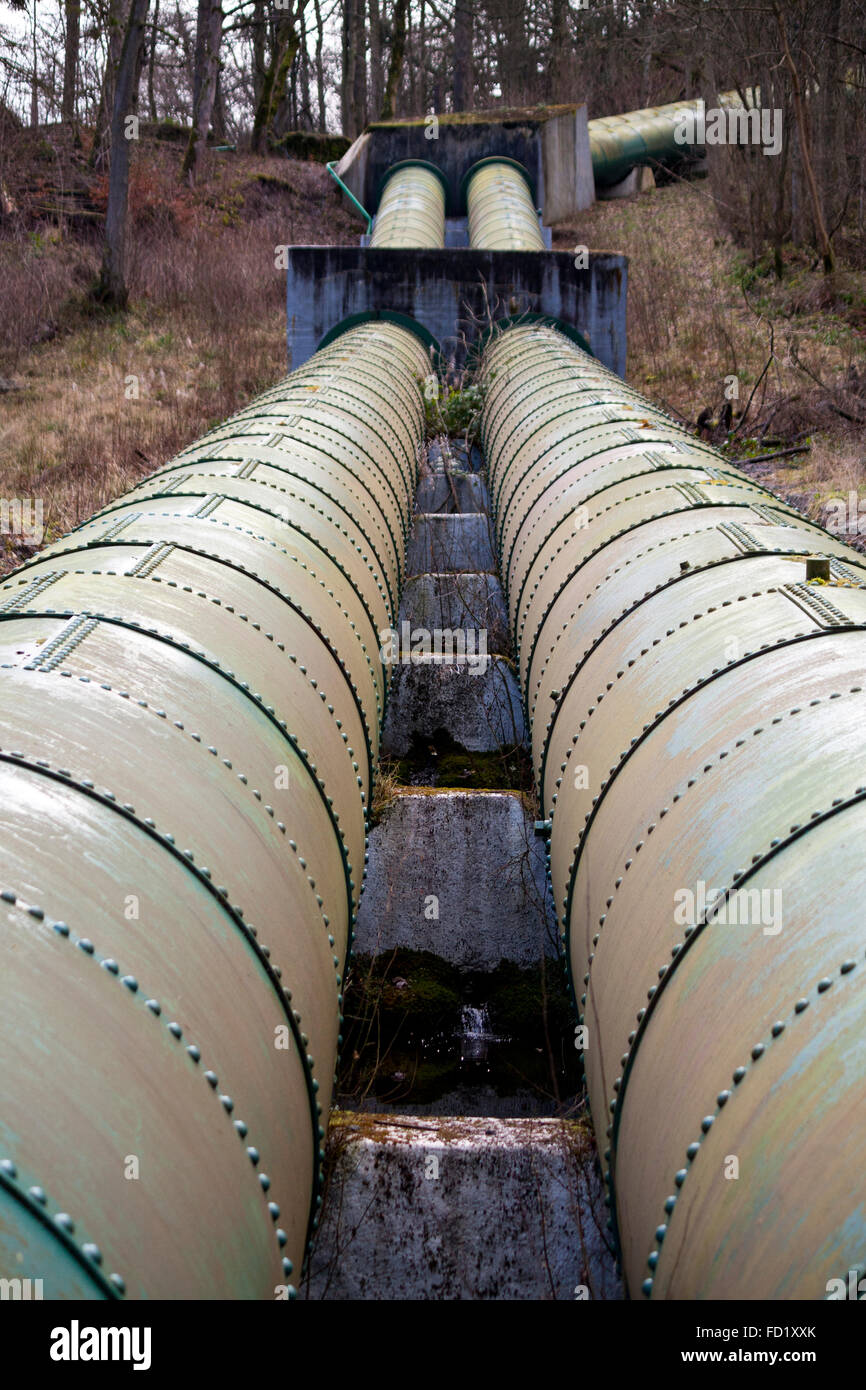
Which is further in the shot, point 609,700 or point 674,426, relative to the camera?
point 674,426

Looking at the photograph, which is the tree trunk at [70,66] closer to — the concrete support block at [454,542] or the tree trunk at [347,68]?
the tree trunk at [347,68]

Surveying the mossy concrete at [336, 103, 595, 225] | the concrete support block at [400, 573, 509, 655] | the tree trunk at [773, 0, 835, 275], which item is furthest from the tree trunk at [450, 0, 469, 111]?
the concrete support block at [400, 573, 509, 655]

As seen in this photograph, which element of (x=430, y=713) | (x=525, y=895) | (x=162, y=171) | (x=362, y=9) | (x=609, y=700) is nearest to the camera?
(x=609, y=700)

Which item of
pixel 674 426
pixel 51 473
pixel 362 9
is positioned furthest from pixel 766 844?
pixel 362 9

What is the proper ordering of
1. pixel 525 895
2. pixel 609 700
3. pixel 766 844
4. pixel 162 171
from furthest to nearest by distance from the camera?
pixel 162 171 < pixel 525 895 < pixel 609 700 < pixel 766 844

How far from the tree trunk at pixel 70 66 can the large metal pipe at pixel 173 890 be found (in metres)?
28.8

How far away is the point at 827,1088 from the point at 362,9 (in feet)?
143

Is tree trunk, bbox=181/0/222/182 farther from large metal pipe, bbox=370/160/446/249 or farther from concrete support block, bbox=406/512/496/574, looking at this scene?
concrete support block, bbox=406/512/496/574

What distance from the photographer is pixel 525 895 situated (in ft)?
22.5

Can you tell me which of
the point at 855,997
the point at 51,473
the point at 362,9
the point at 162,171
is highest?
the point at 362,9

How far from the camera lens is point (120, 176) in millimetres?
20969

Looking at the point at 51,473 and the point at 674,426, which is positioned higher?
the point at 51,473

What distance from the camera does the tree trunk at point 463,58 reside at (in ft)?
115

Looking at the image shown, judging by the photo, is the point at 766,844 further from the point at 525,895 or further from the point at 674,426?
the point at 674,426
